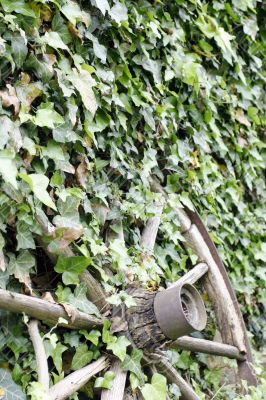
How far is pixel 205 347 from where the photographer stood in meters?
2.73

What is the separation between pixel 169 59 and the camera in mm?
3004

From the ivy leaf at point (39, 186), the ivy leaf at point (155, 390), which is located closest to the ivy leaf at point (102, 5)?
the ivy leaf at point (39, 186)

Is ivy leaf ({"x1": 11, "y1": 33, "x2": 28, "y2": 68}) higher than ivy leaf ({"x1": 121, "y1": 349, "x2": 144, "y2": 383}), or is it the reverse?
ivy leaf ({"x1": 11, "y1": 33, "x2": 28, "y2": 68})

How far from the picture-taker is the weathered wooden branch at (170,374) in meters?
2.34

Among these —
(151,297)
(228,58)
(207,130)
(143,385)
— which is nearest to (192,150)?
(207,130)

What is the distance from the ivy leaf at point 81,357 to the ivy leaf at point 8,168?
0.75 meters

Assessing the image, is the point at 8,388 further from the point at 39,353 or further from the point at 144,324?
the point at 144,324

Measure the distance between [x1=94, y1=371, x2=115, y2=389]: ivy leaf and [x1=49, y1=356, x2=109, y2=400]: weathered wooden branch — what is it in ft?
0.10

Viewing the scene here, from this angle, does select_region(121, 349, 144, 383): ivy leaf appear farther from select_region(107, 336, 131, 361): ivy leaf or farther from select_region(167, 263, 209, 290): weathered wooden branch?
select_region(167, 263, 209, 290): weathered wooden branch

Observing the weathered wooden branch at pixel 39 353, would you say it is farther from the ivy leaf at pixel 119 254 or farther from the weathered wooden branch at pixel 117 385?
the ivy leaf at pixel 119 254

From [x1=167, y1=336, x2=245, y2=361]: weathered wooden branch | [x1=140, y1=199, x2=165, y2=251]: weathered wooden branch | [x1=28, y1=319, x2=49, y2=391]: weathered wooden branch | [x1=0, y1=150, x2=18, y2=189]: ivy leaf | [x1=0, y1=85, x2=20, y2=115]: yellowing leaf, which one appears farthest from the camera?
[x1=140, y1=199, x2=165, y2=251]: weathered wooden branch

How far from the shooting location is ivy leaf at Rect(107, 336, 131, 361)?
7.06 ft

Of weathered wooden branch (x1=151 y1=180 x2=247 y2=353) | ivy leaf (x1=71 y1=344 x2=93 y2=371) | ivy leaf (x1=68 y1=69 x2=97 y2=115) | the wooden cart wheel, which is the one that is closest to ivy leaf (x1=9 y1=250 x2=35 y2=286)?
ivy leaf (x1=71 y1=344 x2=93 y2=371)

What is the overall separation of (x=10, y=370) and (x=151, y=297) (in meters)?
0.59
